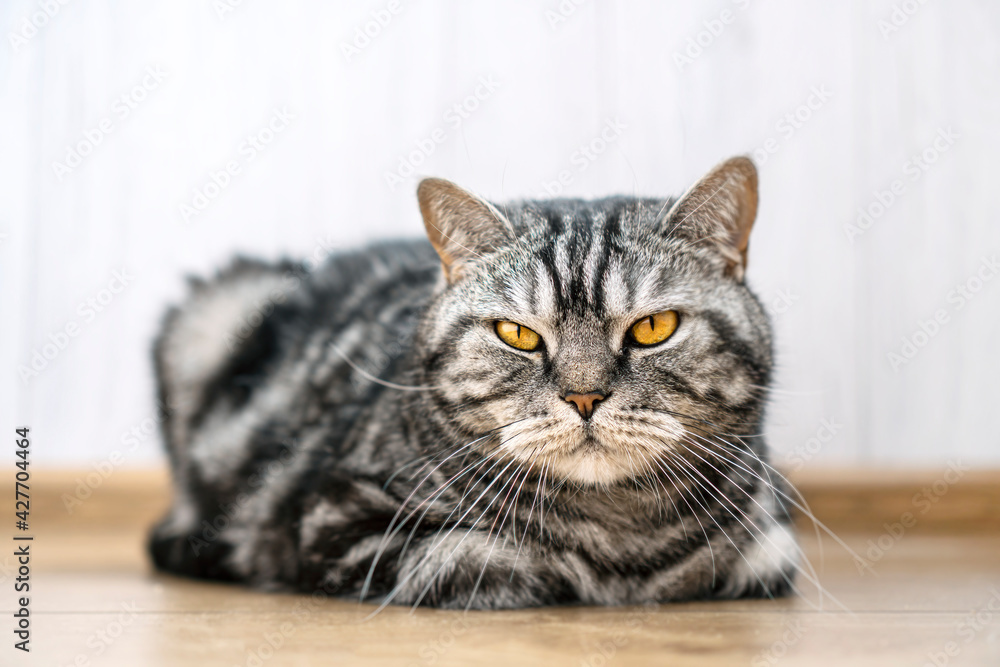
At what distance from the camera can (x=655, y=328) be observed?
2.95ft

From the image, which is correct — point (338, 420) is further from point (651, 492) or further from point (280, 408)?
point (651, 492)

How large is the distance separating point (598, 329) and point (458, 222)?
254mm

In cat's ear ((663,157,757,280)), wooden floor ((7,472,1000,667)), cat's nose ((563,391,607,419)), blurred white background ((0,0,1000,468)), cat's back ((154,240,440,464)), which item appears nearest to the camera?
wooden floor ((7,472,1000,667))

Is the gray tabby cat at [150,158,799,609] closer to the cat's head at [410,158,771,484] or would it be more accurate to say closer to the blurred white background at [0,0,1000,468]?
the cat's head at [410,158,771,484]

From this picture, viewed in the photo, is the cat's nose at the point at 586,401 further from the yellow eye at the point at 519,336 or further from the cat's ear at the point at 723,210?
the cat's ear at the point at 723,210

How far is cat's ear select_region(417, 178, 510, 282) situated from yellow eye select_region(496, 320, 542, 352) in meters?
0.13

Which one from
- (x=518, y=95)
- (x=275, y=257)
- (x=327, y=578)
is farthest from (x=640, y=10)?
(x=327, y=578)

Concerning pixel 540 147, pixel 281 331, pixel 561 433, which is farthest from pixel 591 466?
pixel 540 147

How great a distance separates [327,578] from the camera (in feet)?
3.20

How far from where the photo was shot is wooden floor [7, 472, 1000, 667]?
704 millimetres

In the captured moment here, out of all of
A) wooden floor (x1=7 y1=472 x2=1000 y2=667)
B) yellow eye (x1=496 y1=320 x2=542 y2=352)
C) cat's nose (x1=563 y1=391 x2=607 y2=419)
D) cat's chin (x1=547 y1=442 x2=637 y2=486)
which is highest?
yellow eye (x1=496 y1=320 x2=542 y2=352)

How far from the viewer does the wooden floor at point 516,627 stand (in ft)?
2.31

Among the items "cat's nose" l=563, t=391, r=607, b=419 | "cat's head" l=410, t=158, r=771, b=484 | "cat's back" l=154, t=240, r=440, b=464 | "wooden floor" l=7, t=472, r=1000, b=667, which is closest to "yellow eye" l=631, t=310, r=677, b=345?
"cat's head" l=410, t=158, r=771, b=484

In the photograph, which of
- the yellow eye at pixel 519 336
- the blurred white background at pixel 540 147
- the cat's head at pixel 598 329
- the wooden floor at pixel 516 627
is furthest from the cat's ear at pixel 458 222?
the blurred white background at pixel 540 147
